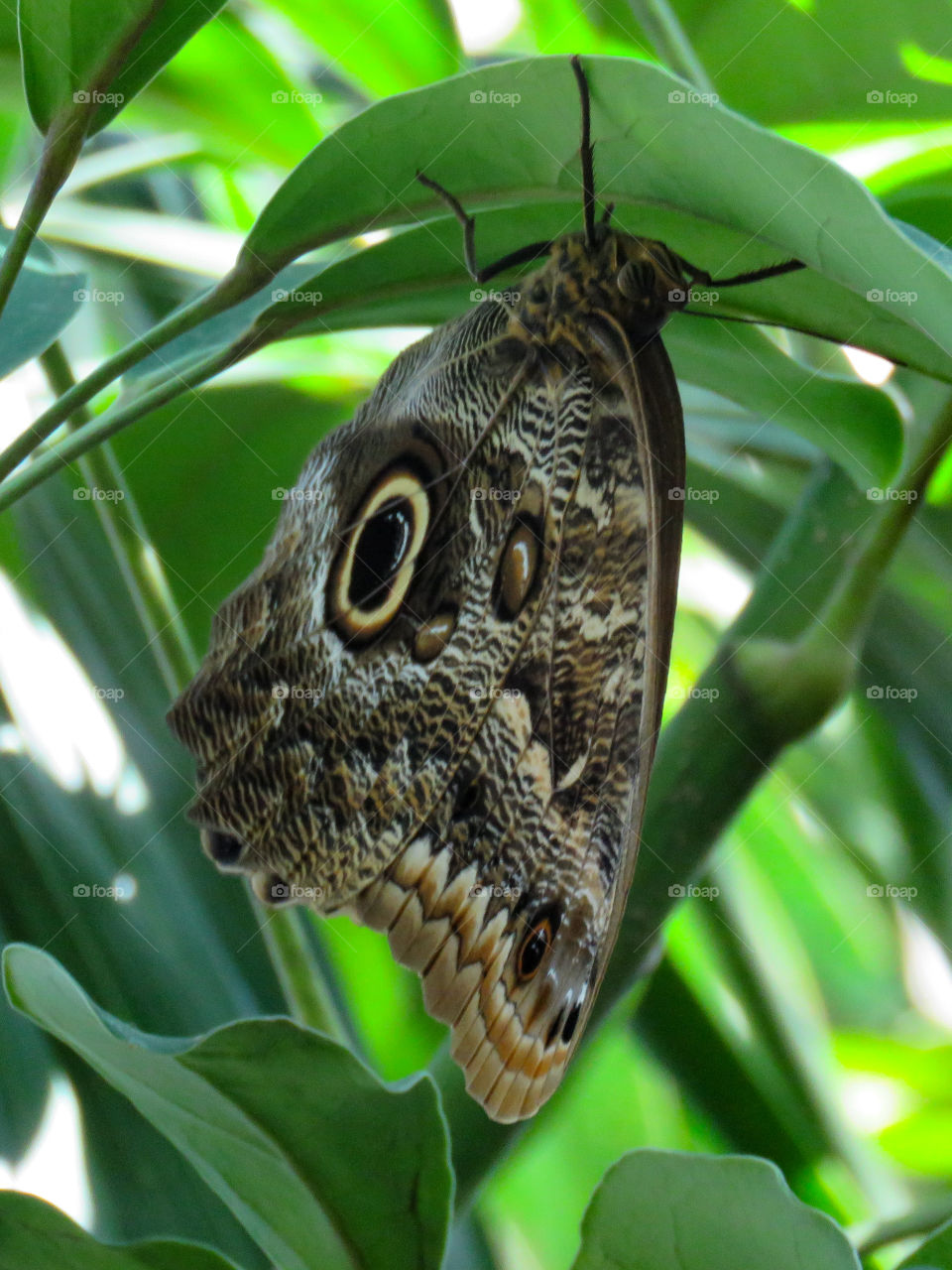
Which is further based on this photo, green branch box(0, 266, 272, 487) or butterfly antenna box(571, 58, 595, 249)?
green branch box(0, 266, 272, 487)

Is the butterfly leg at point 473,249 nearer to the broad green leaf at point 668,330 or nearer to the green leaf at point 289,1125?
the broad green leaf at point 668,330

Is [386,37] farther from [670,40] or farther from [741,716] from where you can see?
[741,716]

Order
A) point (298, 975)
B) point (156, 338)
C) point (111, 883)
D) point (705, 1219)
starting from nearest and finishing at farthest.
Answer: point (705, 1219), point (156, 338), point (298, 975), point (111, 883)

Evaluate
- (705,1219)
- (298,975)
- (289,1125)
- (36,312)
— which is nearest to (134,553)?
(36,312)

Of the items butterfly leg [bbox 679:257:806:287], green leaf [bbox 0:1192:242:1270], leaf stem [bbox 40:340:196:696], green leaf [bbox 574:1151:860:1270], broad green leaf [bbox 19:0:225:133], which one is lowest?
green leaf [bbox 0:1192:242:1270]

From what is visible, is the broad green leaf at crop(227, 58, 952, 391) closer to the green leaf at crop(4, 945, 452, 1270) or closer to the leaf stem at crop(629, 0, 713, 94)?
the leaf stem at crop(629, 0, 713, 94)

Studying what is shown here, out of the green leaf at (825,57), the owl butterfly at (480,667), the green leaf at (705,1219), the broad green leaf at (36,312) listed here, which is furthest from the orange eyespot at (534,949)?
the green leaf at (825,57)

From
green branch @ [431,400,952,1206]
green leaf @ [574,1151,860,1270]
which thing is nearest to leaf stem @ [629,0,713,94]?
green branch @ [431,400,952,1206]
